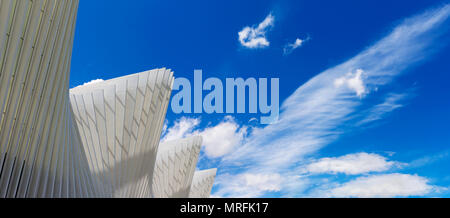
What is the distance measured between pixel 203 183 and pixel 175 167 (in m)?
15.2

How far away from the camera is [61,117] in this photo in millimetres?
9336

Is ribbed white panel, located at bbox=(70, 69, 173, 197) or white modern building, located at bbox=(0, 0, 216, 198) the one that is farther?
ribbed white panel, located at bbox=(70, 69, 173, 197)

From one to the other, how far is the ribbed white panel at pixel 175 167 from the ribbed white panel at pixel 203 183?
1016 centimetres

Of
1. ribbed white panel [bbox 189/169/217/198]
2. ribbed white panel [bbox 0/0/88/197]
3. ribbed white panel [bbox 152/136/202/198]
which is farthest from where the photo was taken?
ribbed white panel [bbox 189/169/217/198]

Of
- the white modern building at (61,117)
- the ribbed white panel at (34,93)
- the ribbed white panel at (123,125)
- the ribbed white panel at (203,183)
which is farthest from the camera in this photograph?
the ribbed white panel at (203,183)

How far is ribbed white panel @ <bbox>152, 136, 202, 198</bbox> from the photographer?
27119 mm

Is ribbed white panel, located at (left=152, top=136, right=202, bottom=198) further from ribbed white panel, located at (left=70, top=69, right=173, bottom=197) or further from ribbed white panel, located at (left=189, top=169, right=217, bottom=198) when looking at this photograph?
ribbed white panel, located at (left=189, top=169, right=217, bottom=198)

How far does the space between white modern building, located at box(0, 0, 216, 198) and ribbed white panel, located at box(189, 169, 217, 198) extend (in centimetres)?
2229

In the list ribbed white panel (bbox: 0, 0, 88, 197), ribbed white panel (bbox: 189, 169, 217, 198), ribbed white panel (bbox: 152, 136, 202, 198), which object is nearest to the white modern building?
ribbed white panel (bbox: 0, 0, 88, 197)

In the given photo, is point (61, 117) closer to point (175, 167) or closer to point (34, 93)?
point (34, 93)

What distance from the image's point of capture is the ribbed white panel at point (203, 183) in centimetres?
4119

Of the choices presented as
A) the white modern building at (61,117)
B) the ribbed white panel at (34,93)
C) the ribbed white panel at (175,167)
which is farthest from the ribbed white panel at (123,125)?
the ribbed white panel at (175,167)

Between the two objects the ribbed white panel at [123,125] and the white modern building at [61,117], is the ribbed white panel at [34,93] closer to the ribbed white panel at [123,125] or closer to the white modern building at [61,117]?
the white modern building at [61,117]
